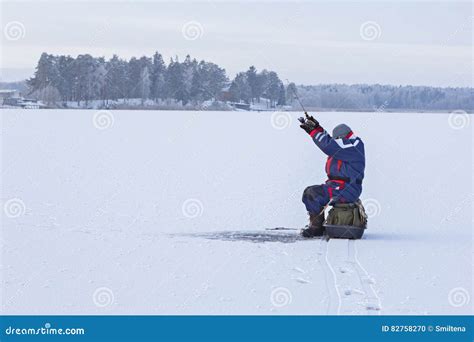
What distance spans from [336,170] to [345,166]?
13 cm

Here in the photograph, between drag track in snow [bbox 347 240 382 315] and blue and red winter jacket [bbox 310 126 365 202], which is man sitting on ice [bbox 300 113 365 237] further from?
drag track in snow [bbox 347 240 382 315]

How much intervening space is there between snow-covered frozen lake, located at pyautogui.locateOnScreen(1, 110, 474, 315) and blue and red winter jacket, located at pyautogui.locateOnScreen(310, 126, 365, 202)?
577 millimetres

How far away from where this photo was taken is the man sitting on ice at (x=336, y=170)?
8141mm

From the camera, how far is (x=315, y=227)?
8609 millimetres

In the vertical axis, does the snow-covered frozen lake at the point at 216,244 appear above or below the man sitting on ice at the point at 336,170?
below

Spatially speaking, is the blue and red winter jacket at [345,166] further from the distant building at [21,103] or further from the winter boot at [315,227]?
the distant building at [21,103]

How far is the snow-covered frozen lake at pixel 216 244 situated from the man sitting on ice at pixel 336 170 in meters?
0.45

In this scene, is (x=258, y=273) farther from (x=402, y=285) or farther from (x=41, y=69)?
(x=41, y=69)

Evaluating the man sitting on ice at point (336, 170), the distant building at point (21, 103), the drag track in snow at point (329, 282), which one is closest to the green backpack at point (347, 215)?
the man sitting on ice at point (336, 170)

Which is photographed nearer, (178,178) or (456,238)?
(456,238)

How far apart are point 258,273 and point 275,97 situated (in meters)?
73.4

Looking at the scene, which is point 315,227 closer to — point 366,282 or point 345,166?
point 345,166
